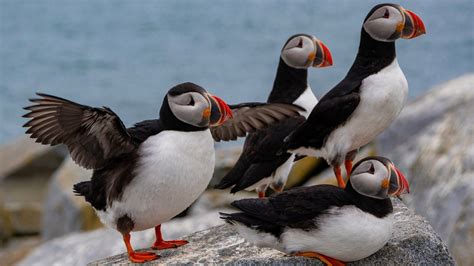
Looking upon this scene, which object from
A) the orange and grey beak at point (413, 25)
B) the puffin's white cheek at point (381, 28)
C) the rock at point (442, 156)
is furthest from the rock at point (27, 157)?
the orange and grey beak at point (413, 25)

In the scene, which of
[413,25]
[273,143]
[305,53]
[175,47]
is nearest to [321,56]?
[305,53]

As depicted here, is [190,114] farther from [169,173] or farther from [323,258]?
[323,258]

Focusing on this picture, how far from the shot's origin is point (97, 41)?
38.4m

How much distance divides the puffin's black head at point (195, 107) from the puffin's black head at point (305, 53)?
4.19 feet

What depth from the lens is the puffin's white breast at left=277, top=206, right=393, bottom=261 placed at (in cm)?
522

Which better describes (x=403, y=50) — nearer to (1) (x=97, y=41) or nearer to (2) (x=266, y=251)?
(1) (x=97, y=41)

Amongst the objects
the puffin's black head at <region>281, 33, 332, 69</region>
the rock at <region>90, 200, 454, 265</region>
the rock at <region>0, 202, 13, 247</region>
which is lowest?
the rock at <region>0, 202, 13, 247</region>

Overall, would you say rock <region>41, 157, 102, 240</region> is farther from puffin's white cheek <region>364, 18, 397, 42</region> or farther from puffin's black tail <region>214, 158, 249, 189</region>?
puffin's white cheek <region>364, 18, 397, 42</region>

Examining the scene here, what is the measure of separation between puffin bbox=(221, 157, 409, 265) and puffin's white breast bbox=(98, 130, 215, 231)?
28cm

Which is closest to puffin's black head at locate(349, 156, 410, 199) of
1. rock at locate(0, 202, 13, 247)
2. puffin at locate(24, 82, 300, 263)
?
puffin at locate(24, 82, 300, 263)

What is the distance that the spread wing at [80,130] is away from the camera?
565 centimetres

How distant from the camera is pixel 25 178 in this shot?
49.3ft

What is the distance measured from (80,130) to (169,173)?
59 centimetres

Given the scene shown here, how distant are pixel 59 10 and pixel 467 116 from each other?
39.0 metres
